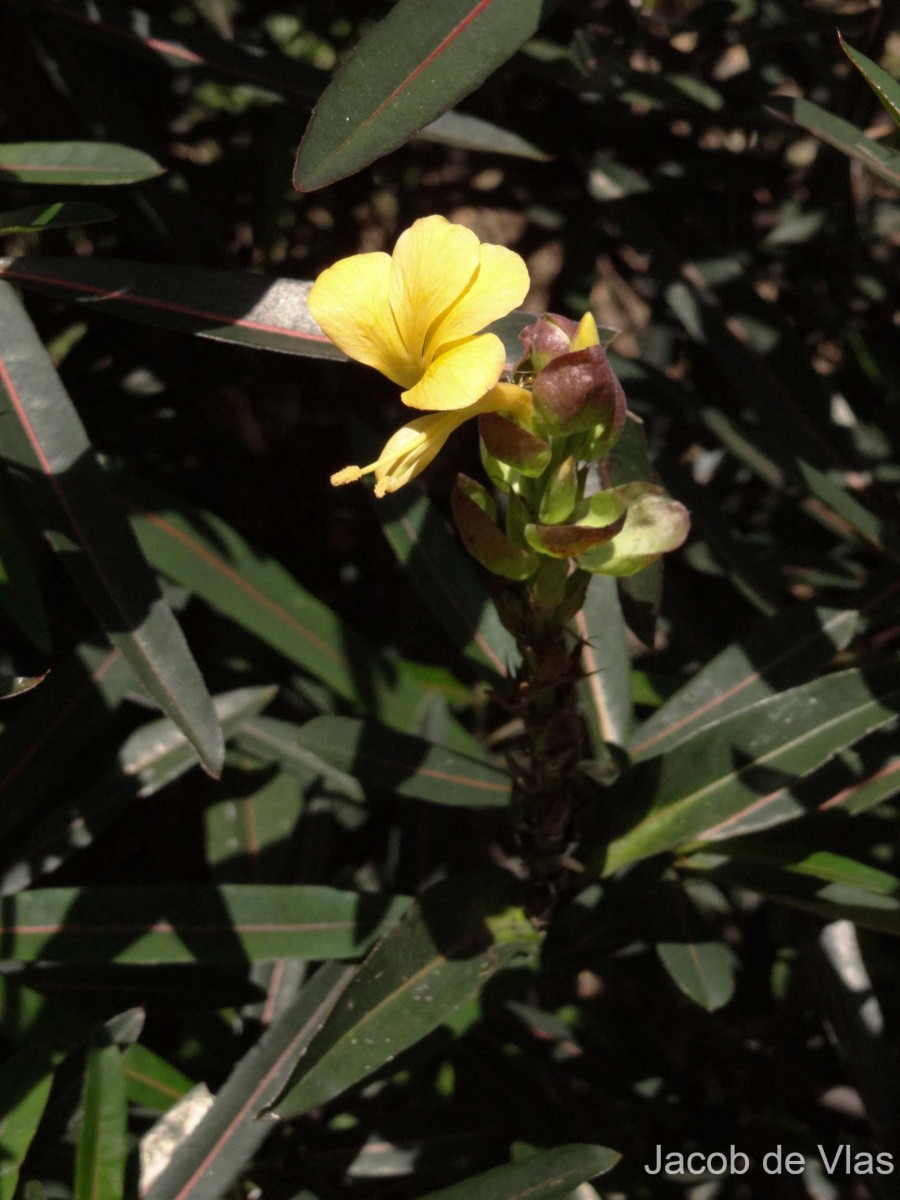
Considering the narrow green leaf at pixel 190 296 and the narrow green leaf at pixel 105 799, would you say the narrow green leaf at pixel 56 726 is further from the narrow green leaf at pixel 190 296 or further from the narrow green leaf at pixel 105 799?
the narrow green leaf at pixel 190 296

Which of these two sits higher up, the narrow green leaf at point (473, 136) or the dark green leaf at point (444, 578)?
the narrow green leaf at point (473, 136)

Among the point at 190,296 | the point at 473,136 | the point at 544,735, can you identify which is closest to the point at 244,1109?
the point at 544,735

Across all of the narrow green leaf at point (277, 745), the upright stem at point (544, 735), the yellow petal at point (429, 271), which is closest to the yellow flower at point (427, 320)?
the yellow petal at point (429, 271)

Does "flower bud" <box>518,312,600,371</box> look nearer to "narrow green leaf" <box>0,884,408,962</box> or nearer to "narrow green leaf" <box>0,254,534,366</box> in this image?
"narrow green leaf" <box>0,254,534,366</box>

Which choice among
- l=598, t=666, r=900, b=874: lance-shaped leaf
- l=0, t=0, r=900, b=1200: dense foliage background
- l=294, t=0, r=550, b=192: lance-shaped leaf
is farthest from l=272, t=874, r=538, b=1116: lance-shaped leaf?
l=294, t=0, r=550, b=192: lance-shaped leaf

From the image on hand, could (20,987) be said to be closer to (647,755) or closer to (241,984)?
(241,984)
